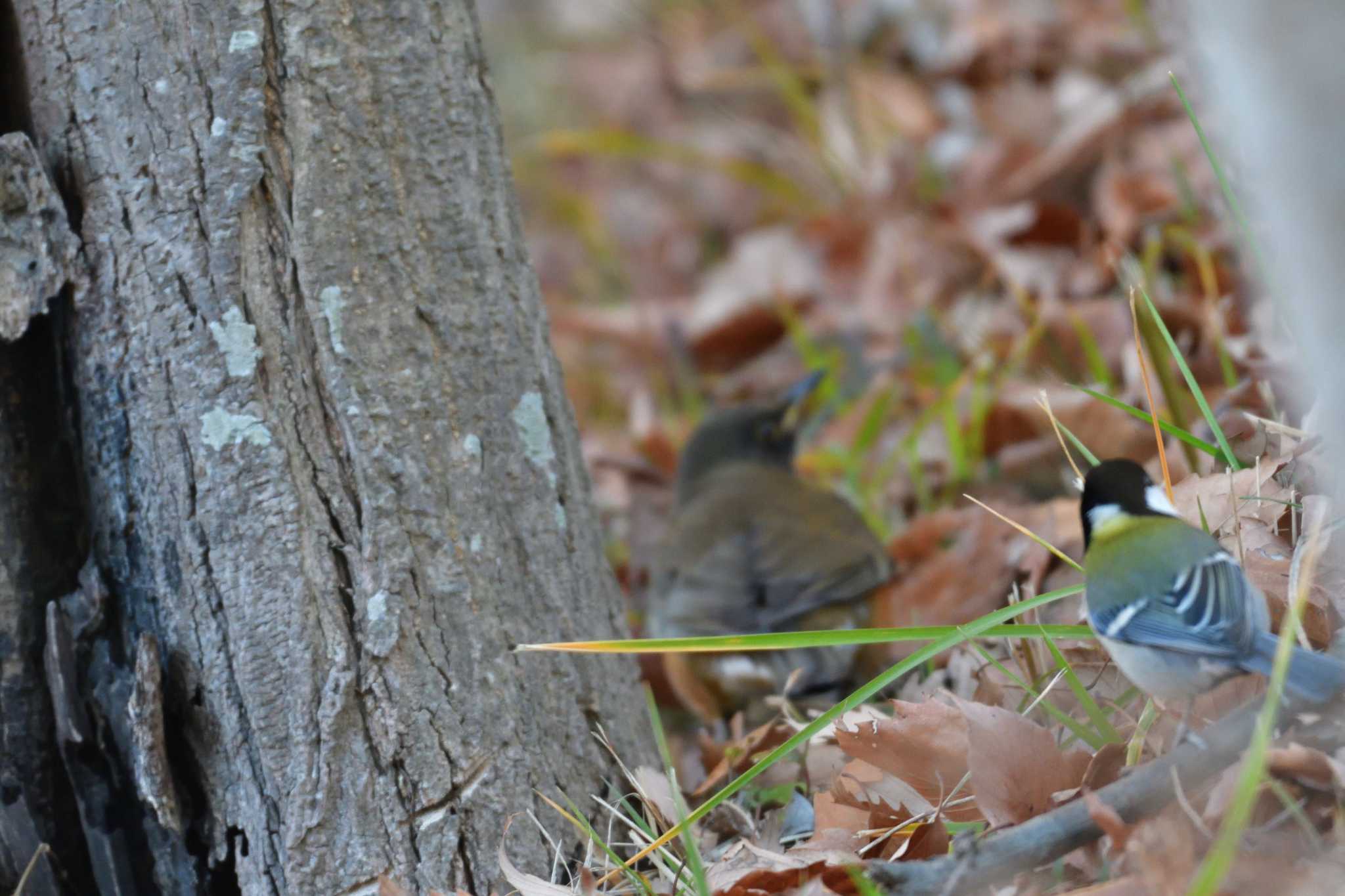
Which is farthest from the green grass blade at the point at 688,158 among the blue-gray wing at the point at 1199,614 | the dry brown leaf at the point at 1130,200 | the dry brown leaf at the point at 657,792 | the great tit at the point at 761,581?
the blue-gray wing at the point at 1199,614

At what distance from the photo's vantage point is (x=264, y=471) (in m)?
2.29

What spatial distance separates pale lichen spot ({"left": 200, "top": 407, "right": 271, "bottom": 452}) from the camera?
2.28 meters

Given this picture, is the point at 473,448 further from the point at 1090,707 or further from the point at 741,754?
the point at 1090,707

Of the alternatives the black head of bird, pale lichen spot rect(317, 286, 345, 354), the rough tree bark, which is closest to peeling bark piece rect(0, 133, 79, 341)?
the rough tree bark

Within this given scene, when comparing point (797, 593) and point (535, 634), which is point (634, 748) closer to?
point (535, 634)

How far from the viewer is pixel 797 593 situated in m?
4.12

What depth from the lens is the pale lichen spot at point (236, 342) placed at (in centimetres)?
227

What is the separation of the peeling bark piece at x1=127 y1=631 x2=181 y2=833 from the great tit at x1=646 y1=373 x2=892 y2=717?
5.55ft

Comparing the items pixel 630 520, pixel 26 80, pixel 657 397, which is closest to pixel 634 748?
pixel 26 80

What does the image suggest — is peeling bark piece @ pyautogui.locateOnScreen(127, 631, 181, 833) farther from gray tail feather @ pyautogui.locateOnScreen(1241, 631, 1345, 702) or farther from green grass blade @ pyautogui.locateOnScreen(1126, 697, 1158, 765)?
gray tail feather @ pyautogui.locateOnScreen(1241, 631, 1345, 702)

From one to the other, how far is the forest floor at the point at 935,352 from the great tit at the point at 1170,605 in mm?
157

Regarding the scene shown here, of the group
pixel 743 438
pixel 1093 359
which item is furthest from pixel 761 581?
pixel 1093 359

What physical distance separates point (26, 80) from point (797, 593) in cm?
259

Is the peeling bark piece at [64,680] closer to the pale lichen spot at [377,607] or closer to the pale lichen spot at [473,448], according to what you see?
the pale lichen spot at [377,607]
